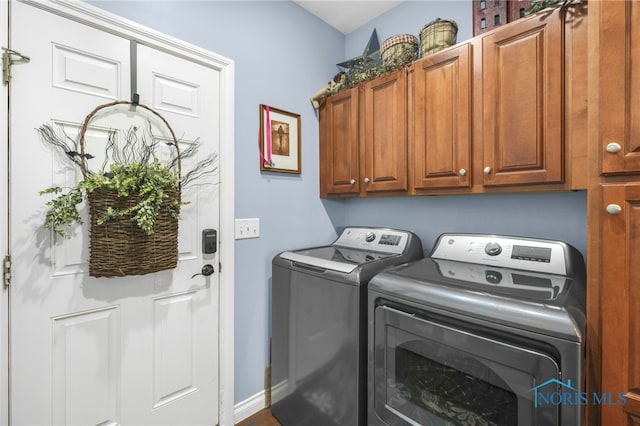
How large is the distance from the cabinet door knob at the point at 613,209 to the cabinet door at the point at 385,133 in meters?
0.91

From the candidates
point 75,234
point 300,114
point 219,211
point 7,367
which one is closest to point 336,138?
point 300,114

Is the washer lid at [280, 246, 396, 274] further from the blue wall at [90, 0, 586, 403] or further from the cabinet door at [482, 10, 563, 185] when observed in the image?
the cabinet door at [482, 10, 563, 185]

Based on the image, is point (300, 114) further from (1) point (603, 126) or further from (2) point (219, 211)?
(1) point (603, 126)

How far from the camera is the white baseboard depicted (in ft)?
5.78

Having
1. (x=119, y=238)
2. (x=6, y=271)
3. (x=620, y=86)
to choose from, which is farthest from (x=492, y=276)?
(x=6, y=271)

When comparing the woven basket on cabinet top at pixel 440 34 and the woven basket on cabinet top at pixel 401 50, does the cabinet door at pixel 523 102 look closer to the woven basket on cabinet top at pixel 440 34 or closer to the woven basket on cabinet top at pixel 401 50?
the woven basket on cabinet top at pixel 440 34

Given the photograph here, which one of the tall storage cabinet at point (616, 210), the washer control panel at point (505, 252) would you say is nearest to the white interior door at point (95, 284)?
the washer control panel at point (505, 252)

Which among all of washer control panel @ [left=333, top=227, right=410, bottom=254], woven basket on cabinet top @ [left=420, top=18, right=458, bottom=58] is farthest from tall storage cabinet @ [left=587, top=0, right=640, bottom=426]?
washer control panel @ [left=333, top=227, right=410, bottom=254]

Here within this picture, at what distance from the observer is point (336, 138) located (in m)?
2.10

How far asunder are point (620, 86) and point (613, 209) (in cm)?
38

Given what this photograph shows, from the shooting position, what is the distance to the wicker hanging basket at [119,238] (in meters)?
1.15

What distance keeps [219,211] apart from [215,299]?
51 centimetres

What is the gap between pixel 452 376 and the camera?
3.66 ft

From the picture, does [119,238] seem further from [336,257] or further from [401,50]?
[401,50]
